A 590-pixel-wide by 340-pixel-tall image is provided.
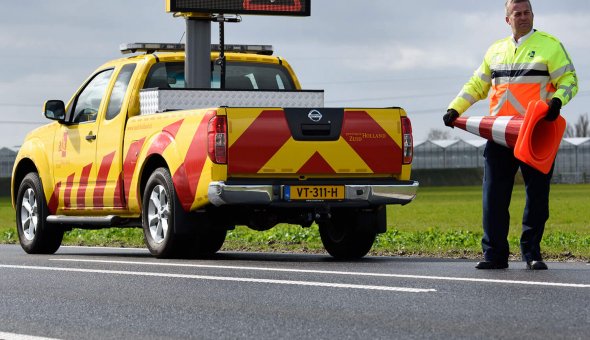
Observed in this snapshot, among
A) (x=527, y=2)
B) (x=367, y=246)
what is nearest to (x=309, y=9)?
(x=367, y=246)

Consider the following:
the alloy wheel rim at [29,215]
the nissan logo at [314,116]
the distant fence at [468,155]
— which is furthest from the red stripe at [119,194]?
the distant fence at [468,155]

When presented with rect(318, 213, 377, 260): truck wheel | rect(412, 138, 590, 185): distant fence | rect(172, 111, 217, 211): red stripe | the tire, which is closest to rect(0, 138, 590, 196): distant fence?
rect(412, 138, 590, 185): distant fence

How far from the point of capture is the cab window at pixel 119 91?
1399 cm

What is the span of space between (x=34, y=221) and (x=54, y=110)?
1.26 metres

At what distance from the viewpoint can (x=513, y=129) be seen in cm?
1030

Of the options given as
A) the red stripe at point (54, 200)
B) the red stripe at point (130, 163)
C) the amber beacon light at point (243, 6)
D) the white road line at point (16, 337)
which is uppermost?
the amber beacon light at point (243, 6)

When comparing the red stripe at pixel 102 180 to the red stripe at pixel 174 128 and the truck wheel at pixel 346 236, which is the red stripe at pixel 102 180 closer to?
the red stripe at pixel 174 128

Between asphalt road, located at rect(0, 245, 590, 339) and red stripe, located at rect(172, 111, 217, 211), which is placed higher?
red stripe, located at rect(172, 111, 217, 211)

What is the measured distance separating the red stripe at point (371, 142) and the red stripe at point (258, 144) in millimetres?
628

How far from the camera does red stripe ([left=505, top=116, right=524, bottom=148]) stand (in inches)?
404

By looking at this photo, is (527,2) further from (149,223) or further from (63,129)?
(63,129)

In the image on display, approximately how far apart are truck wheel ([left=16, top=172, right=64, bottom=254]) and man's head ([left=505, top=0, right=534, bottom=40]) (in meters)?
6.27

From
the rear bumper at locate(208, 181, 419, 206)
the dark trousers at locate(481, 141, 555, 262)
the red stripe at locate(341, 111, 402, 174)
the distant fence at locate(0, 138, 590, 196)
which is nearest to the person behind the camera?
the dark trousers at locate(481, 141, 555, 262)

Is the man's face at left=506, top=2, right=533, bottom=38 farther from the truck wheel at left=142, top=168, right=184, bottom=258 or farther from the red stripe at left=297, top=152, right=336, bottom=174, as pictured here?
the truck wheel at left=142, top=168, right=184, bottom=258
